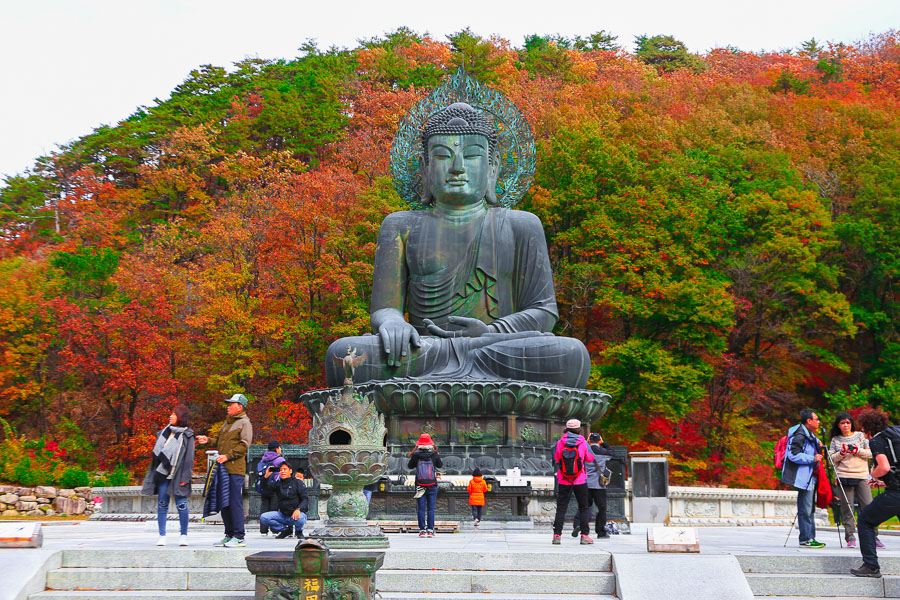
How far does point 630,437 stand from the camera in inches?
904

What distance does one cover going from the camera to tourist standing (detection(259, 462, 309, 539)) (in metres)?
8.98

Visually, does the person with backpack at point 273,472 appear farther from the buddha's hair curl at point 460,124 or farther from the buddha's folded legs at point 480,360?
the buddha's hair curl at point 460,124

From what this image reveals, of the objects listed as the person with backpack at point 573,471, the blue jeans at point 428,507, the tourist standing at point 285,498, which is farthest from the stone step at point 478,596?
the blue jeans at point 428,507

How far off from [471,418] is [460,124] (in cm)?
463

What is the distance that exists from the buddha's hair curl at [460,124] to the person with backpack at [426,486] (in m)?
6.41

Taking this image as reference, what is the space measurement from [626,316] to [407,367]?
1182 cm

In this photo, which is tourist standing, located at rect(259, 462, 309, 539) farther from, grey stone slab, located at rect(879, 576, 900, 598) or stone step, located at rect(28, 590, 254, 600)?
grey stone slab, located at rect(879, 576, 900, 598)

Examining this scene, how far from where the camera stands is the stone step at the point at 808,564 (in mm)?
7383

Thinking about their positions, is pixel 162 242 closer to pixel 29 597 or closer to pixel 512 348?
pixel 512 348

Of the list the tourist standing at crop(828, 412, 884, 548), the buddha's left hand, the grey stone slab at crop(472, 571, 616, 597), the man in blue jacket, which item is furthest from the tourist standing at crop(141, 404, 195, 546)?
the buddha's left hand

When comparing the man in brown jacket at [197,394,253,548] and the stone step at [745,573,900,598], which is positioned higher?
the man in brown jacket at [197,394,253,548]

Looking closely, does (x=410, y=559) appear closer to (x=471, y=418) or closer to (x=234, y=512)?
(x=234, y=512)

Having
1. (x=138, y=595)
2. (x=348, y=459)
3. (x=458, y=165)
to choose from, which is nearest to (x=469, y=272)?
(x=458, y=165)

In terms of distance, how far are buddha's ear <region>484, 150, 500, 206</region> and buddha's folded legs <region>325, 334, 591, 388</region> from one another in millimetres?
2780
